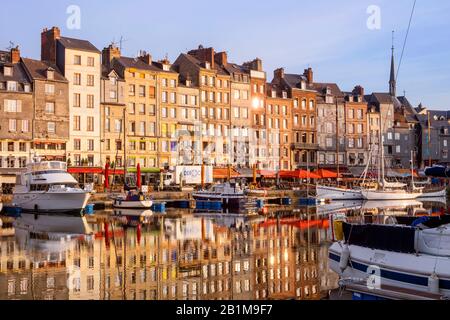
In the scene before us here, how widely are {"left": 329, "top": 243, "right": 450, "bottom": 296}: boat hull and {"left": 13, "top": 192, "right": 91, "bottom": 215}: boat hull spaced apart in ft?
113

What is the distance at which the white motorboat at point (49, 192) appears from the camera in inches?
1930

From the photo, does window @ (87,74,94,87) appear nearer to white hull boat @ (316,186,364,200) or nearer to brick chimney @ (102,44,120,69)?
brick chimney @ (102,44,120,69)

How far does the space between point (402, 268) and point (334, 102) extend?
80920 millimetres

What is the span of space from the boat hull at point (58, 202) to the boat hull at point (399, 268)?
3433cm

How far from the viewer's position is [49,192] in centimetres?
4919

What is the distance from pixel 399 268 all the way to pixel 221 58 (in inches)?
2808

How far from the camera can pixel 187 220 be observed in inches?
1731

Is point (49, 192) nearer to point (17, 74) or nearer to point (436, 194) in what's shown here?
point (17, 74)

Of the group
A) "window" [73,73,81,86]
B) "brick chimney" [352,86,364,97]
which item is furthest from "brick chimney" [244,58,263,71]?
"window" [73,73,81,86]

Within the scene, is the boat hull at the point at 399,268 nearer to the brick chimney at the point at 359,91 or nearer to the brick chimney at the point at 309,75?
the brick chimney at the point at 309,75

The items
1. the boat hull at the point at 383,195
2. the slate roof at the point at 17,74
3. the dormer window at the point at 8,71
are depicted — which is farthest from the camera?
the boat hull at the point at 383,195

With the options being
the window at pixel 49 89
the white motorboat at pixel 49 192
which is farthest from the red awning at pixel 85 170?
the white motorboat at pixel 49 192

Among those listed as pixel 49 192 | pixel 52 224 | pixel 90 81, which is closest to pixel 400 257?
pixel 52 224
